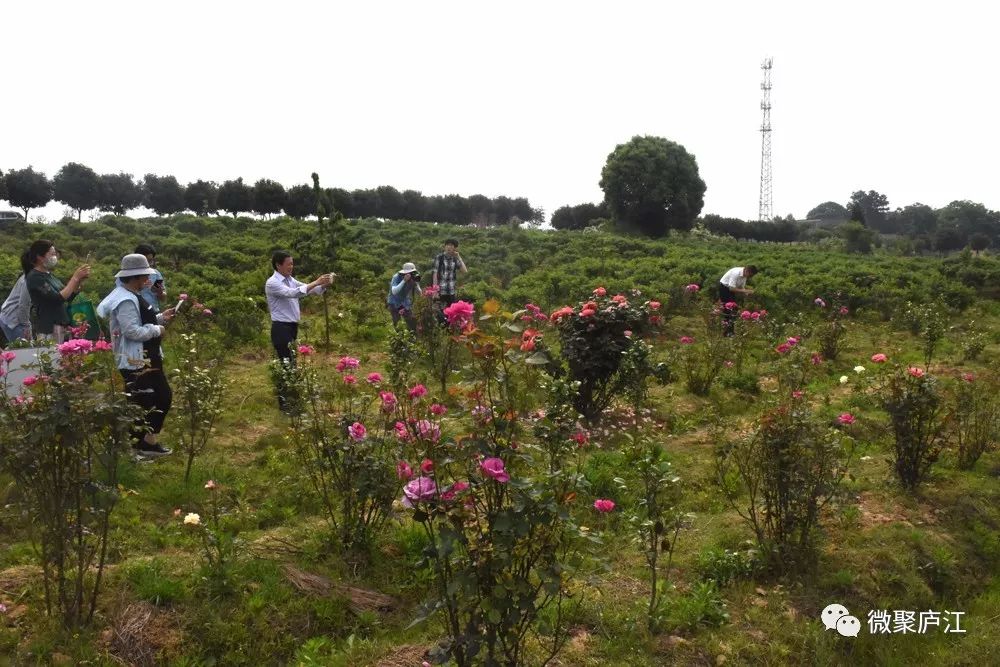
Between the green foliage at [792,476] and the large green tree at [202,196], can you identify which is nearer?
the green foliage at [792,476]

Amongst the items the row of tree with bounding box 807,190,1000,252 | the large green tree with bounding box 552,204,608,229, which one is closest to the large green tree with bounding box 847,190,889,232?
the row of tree with bounding box 807,190,1000,252

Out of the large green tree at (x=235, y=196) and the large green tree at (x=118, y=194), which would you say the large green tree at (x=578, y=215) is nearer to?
the large green tree at (x=235, y=196)

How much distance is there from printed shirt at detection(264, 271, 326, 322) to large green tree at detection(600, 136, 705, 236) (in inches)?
1223

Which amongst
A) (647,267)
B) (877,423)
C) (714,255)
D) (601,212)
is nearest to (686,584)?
(877,423)

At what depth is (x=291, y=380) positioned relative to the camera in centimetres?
408

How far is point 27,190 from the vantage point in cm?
3189

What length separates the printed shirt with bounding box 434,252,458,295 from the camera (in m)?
8.52

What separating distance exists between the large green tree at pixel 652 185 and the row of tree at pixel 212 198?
12.0 metres

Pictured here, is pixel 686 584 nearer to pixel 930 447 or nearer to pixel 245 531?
pixel 930 447

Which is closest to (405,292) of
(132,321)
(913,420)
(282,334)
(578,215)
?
(282,334)

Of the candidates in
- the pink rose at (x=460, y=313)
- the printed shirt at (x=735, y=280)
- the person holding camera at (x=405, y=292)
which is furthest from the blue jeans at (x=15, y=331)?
the printed shirt at (x=735, y=280)

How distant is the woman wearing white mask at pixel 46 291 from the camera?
4.85 m

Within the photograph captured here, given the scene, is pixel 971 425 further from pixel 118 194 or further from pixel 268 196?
pixel 118 194

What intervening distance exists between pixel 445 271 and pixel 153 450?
4432 mm
